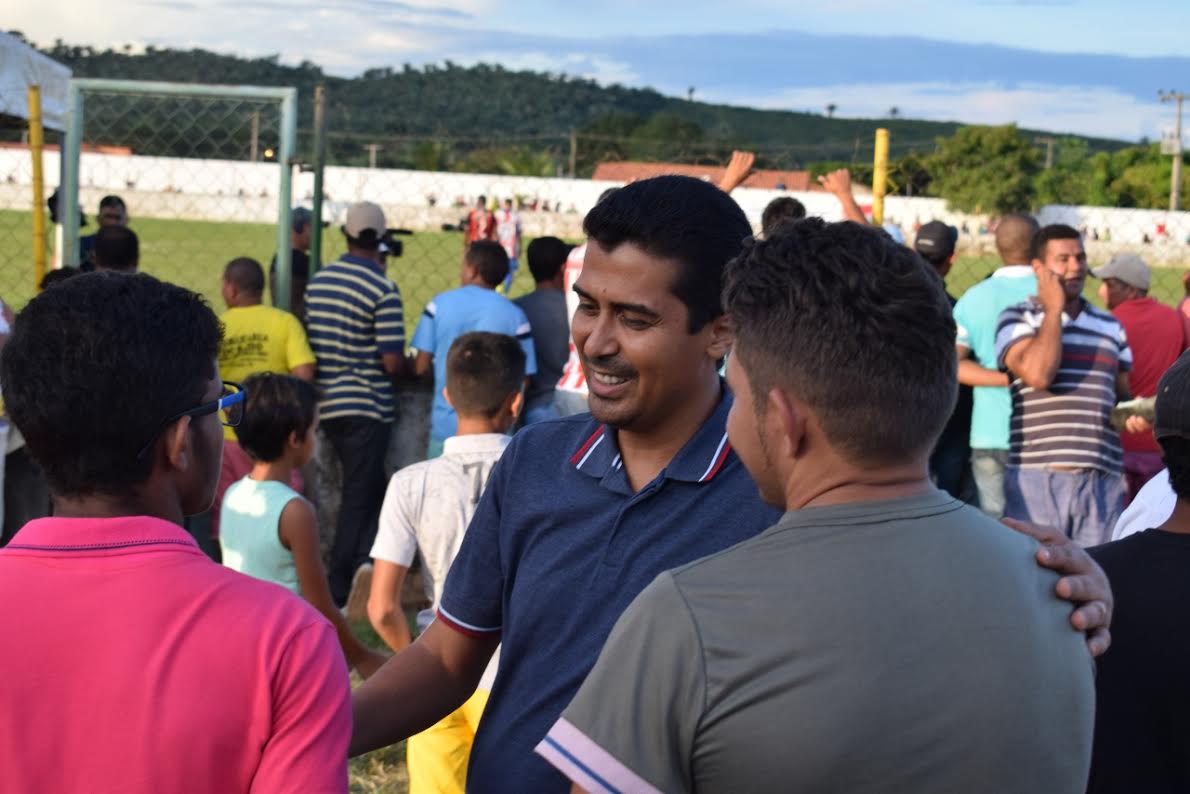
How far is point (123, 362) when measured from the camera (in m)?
1.75

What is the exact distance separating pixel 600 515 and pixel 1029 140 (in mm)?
68894

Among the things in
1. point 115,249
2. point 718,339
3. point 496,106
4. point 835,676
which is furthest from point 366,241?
point 496,106

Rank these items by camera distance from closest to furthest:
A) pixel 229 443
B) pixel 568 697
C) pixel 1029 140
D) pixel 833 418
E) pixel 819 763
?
pixel 819 763
pixel 833 418
pixel 568 697
pixel 229 443
pixel 1029 140

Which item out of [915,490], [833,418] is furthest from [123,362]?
[915,490]

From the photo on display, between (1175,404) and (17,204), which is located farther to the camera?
(17,204)

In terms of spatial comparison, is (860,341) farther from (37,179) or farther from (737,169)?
(37,179)

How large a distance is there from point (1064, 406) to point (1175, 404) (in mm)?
3677

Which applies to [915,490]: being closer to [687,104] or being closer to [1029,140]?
[1029,140]

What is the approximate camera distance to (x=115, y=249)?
680 centimetres

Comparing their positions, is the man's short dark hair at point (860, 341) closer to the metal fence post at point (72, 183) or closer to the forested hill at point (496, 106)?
the metal fence post at point (72, 183)

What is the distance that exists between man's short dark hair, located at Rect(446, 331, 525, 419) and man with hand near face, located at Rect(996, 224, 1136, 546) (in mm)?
2575

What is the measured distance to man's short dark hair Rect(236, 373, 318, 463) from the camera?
14.1 ft

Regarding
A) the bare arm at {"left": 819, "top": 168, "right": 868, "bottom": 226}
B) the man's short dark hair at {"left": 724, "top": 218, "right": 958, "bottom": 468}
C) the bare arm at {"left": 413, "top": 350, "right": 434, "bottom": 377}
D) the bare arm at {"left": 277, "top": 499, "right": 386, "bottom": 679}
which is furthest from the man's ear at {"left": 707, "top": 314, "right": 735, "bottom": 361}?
the bare arm at {"left": 413, "top": 350, "right": 434, "bottom": 377}

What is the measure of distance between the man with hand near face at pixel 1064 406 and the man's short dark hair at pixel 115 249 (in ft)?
14.2
